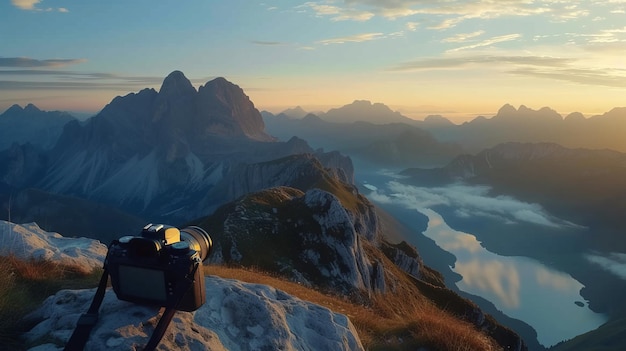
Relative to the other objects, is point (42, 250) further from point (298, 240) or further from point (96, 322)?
point (298, 240)

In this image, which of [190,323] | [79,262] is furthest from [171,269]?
[79,262]

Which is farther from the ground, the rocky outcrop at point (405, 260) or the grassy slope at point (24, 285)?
the grassy slope at point (24, 285)

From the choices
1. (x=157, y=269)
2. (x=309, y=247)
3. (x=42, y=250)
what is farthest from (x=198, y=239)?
(x=309, y=247)

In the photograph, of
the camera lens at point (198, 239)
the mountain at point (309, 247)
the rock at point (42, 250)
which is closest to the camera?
the camera lens at point (198, 239)

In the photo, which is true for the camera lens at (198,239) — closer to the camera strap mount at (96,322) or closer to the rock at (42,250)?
the camera strap mount at (96,322)

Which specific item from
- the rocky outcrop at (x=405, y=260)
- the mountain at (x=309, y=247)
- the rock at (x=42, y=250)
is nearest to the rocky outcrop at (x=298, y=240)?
the mountain at (x=309, y=247)

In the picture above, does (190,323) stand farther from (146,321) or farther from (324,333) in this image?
(324,333)

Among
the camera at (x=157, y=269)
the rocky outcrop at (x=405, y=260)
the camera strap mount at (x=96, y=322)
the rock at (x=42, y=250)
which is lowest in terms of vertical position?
the rocky outcrop at (x=405, y=260)
